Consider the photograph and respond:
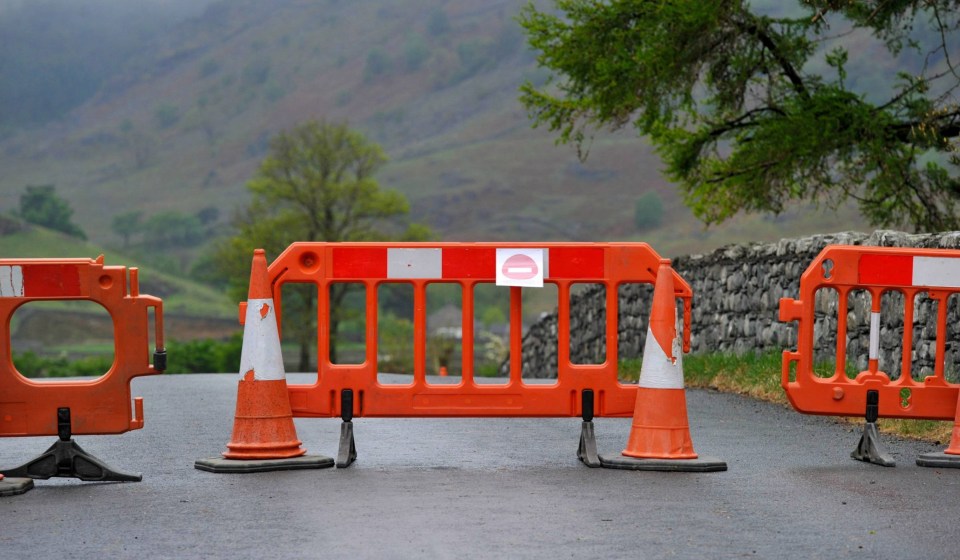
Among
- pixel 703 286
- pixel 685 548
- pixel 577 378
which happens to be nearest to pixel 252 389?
pixel 577 378

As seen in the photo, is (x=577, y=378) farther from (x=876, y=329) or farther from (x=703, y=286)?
(x=703, y=286)

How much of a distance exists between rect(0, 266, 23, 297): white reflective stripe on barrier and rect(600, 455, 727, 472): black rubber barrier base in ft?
11.6

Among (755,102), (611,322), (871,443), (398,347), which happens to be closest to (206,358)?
(398,347)

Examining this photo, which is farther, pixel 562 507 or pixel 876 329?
pixel 876 329

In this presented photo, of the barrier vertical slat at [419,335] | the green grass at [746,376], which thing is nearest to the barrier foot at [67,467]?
the barrier vertical slat at [419,335]

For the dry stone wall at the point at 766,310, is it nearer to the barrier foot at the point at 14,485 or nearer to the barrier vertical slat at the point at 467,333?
the barrier vertical slat at the point at 467,333

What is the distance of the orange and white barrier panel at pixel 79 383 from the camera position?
7.91m

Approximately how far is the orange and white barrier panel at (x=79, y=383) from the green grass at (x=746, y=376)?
5.61 metres

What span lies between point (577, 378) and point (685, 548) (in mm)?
3080

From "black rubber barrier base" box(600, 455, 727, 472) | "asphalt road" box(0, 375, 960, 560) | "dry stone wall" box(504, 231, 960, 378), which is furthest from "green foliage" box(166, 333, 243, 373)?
"black rubber barrier base" box(600, 455, 727, 472)

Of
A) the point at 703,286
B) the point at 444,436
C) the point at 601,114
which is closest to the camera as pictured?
the point at 444,436

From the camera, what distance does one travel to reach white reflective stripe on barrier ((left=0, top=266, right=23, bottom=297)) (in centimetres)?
790

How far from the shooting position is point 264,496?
23.0 ft

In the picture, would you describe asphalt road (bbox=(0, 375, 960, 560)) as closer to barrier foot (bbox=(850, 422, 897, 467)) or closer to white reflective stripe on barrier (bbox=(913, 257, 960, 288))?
barrier foot (bbox=(850, 422, 897, 467))
